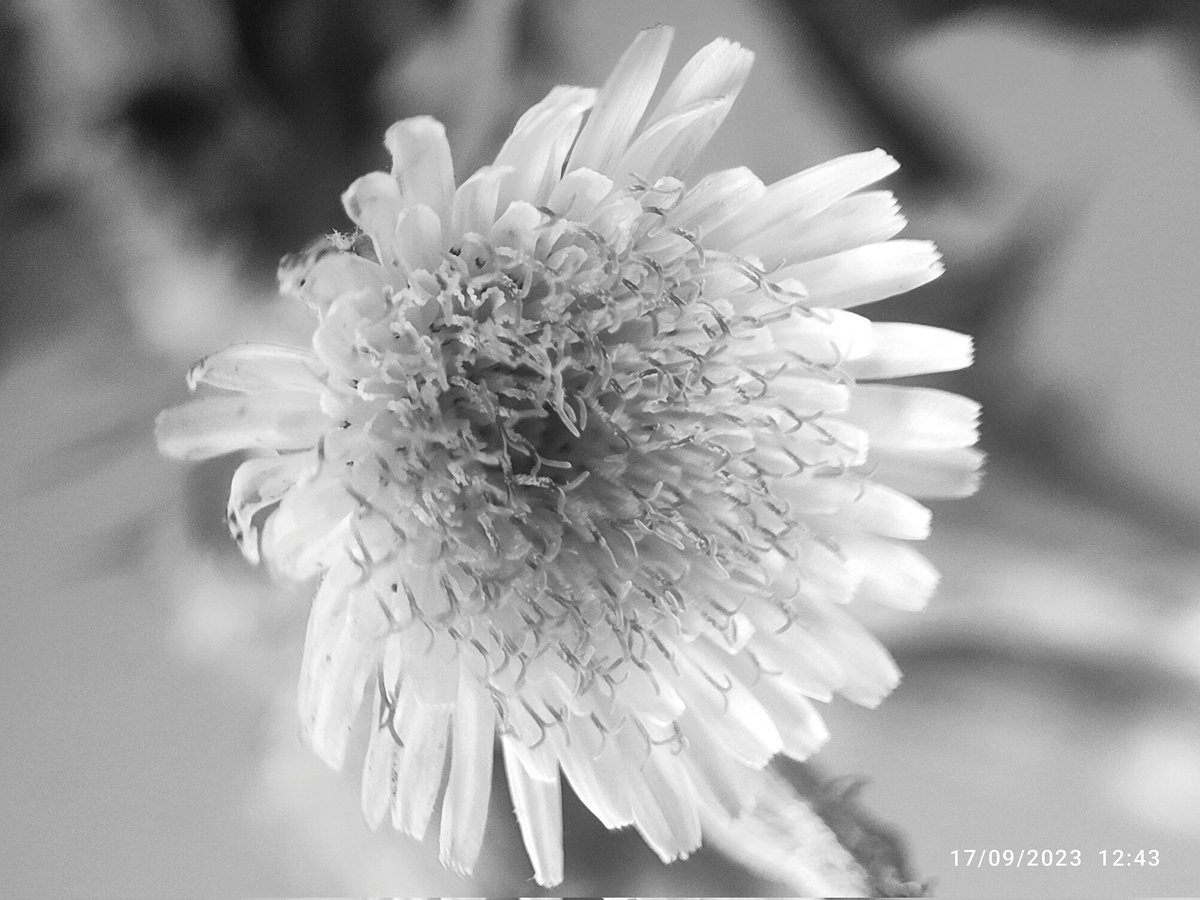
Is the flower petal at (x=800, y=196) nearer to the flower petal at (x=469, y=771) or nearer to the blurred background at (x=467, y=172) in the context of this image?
the blurred background at (x=467, y=172)

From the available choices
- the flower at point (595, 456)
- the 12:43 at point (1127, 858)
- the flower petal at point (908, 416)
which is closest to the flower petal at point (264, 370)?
the flower at point (595, 456)

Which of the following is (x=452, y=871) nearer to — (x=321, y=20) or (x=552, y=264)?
(x=552, y=264)

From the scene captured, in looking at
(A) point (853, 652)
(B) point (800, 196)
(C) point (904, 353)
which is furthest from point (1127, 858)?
(B) point (800, 196)

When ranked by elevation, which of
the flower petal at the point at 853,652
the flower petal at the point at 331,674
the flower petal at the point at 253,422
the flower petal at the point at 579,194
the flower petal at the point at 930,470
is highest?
the flower petal at the point at 579,194

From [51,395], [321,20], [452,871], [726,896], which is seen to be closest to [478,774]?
[452,871]

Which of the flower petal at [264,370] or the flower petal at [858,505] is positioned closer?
the flower petal at [264,370]

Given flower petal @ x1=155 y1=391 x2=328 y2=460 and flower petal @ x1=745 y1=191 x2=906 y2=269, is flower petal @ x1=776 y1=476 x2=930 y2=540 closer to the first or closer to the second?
flower petal @ x1=745 y1=191 x2=906 y2=269
